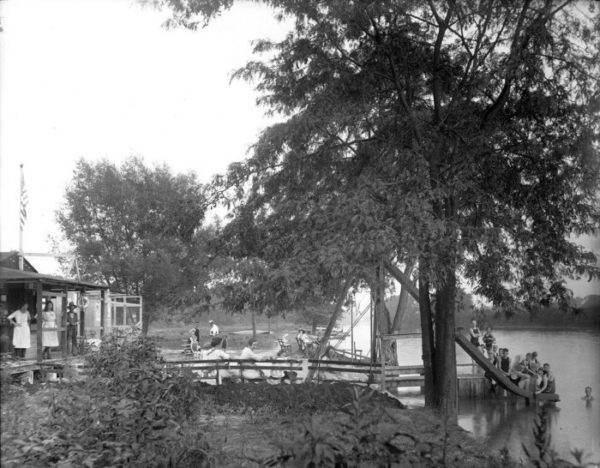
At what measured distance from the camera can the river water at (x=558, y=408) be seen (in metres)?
13.0

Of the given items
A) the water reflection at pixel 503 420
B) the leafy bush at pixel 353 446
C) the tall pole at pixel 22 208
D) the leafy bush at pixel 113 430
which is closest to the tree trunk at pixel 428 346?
the water reflection at pixel 503 420

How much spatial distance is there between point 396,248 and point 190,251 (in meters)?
15.5

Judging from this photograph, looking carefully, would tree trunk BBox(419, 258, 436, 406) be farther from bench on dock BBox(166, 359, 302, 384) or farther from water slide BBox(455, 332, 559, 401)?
bench on dock BBox(166, 359, 302, 384)

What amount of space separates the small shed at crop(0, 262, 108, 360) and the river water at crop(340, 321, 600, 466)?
1039 cm

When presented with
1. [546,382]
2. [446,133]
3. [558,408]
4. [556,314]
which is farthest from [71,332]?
[558,408]

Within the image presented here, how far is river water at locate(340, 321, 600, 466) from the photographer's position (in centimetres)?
1303

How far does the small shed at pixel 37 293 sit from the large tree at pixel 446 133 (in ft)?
24.2

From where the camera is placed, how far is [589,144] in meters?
12.1

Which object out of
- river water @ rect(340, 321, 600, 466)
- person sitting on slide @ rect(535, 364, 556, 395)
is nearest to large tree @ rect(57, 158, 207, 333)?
river water @ rect(340, 321, 600, 466)

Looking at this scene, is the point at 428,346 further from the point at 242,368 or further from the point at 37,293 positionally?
Result: the point at 37,293

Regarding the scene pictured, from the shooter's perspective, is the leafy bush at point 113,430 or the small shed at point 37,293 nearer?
the leafy bush at point 113,430

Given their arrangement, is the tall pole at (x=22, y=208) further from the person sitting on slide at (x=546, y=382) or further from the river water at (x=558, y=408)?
the person sitting on slide at (x=546, y=382)

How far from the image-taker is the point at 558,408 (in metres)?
17.8

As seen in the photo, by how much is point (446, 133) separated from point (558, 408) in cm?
973
